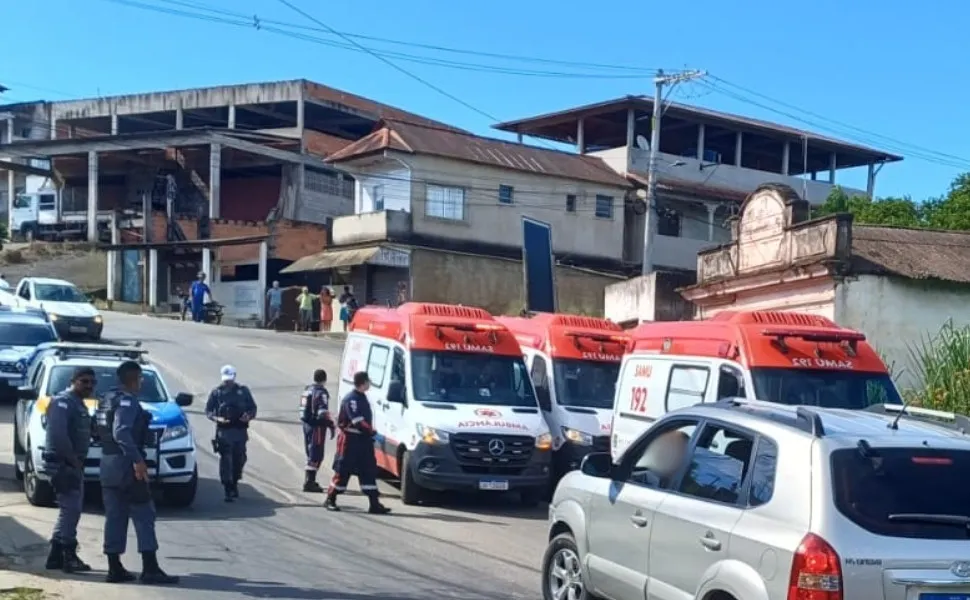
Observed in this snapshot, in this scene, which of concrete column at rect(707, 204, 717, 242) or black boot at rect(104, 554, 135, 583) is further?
concrete column at rect(707, 204, 717, 242)

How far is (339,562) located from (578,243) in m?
35.2

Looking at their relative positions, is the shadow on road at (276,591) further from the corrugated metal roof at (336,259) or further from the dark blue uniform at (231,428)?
the corrugated metal roof at (336,259)

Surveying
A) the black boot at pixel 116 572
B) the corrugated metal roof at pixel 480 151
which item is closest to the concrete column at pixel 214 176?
the corrugated metal roof at pixel 480 151

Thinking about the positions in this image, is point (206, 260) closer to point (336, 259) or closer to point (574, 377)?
point (336, 259)

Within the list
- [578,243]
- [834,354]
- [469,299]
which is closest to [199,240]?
[469,299]

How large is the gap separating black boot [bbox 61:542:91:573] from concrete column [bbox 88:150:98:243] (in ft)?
143

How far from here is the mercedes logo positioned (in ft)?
18.0

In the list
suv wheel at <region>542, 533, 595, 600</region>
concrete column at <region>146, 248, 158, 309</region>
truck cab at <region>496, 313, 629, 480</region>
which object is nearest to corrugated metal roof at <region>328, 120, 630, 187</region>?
concrete column at <region>146, 248, 158, 309</region>

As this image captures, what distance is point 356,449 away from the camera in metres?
14.2

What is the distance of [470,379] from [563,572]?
7521 mm

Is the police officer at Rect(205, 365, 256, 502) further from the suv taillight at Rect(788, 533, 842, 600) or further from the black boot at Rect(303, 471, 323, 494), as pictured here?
the suv taillight at Rect(788, 533, 842, 600)

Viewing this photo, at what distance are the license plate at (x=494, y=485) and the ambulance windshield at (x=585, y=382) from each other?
7.72 ft

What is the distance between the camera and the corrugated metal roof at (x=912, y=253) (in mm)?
23453

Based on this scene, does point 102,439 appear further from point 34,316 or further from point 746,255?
point 746,255
